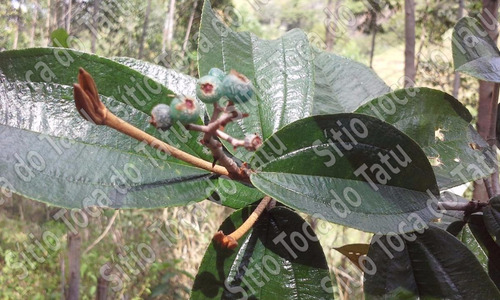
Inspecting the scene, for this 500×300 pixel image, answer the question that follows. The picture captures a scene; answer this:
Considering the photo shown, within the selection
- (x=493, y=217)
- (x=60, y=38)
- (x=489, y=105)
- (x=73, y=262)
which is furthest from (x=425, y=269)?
(x=73, y=262)

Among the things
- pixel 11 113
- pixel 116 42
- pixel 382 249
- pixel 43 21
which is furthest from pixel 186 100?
pixel 116 42

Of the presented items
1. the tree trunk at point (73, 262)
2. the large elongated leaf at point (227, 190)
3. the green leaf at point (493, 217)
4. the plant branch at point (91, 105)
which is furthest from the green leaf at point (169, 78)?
the tree trunk at point (73, 262)

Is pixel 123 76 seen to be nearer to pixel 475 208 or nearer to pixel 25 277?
pixel 475 208

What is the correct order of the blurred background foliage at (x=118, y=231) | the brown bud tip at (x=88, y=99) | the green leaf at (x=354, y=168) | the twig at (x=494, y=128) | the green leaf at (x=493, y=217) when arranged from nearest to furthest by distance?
1. the brown bud tip at (x=88, y=99)
2. the green leaf at (x=354, y=168)
3. the green leaf at (x=493, y=217)
4. the twig at (x=494, y=128)
5. the blurred background foliage at (x=118, y=231)

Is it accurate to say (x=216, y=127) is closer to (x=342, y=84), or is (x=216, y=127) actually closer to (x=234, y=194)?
(x=234, y=194)

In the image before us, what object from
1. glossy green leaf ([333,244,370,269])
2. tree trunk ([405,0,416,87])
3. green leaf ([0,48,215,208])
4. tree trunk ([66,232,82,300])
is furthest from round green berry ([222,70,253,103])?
tree trunk ([405,0,416,87])

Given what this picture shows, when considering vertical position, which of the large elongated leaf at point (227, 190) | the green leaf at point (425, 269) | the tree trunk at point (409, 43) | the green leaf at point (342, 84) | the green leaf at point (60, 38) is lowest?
the green leaf at point (425, 269)

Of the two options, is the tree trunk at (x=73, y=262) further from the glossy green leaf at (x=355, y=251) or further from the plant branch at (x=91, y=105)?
the plant branch at (x=91, y=105)

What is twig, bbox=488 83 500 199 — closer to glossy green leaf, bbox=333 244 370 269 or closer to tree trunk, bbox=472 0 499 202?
tree trunk, bbox=472 0 499 202
